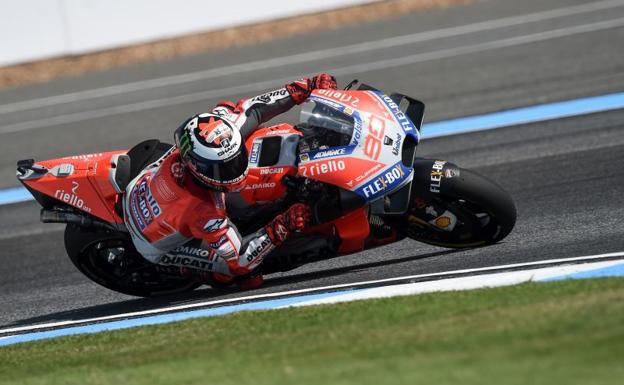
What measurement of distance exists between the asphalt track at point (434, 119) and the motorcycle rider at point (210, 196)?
0.61 meters

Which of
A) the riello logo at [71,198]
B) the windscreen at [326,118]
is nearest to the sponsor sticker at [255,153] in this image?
the windscreen at [326,118]

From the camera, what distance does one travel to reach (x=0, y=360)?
6.61 m

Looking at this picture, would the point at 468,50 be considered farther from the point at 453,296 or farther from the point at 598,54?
the point at 453,296

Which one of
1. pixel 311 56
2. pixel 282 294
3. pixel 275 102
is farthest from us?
pixel 311 56

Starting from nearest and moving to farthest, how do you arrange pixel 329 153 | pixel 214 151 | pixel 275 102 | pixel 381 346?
1. pixel 381 346
2. pixel 214 151
3. pixel 329 153
4. pixel 275 102

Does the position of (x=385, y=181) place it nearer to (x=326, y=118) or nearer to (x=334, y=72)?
(x=326, y=118)

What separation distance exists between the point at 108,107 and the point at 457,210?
29.5 ft

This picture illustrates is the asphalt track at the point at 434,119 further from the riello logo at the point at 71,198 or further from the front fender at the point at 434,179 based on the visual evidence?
the riello logo at the point at 71,198

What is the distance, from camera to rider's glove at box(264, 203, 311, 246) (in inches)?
261

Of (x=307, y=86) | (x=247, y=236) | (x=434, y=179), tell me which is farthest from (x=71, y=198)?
(x=434, y=179)

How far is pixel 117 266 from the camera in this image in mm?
7648

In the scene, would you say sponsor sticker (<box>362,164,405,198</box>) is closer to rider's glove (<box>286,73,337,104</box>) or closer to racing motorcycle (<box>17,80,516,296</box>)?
racing motorcycle (<box>17,80,516,296</box>)

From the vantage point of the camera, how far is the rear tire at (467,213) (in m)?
6.70

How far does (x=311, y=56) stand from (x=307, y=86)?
832 centimetres
